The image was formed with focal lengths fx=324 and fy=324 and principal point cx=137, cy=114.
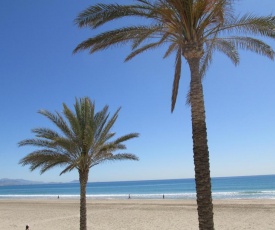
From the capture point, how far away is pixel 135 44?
11.5 meters

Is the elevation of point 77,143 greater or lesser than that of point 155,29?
lesser

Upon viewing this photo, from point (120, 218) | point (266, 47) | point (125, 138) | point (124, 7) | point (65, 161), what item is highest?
point (124, 7)

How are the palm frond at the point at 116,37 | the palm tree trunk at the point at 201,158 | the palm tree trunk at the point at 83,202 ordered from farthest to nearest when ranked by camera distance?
the palm tree trunk at the point at 83,202 < the palm frond at the point at 116,37 < the palm tree trunk at the point at 201,158

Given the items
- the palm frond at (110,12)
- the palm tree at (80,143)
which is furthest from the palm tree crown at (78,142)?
the palm frond at (110,12)

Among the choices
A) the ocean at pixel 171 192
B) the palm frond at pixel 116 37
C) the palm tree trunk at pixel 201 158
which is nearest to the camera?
the palm tree trunk at pixel 201 158

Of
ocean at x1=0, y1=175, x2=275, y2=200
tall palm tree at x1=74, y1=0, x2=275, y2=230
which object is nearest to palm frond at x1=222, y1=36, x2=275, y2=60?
tall palm tree at x1=74, y1=0, x2=275, y2=230

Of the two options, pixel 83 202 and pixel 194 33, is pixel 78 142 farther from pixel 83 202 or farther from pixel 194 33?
pixel 194 33

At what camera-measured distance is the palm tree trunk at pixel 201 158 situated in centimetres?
784

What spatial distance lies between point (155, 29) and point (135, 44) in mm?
1841

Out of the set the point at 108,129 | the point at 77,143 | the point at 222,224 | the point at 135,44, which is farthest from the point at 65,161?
the point at 222,224

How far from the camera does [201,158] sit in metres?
8.08

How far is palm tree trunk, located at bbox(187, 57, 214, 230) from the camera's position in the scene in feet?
25.7

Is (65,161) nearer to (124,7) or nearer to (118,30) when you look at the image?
(118,30)

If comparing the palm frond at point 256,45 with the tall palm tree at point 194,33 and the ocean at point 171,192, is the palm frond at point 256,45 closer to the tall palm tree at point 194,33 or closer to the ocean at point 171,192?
the tall palm tree at point 194,33
